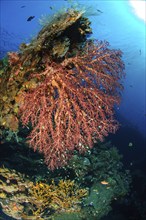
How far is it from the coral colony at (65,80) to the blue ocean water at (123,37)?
40 centimetres

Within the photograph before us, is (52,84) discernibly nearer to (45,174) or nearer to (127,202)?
(45,174)

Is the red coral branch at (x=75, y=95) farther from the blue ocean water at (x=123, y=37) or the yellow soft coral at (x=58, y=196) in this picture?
the yellow soft coral at (x=58, y=196)

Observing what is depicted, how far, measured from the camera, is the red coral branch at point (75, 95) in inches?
153

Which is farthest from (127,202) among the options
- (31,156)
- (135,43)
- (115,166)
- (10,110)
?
(135,43)

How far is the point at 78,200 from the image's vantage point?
766cm

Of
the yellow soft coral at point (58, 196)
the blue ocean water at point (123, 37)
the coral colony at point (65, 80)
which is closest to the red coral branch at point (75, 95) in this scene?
the coral colony at point (65, 80)

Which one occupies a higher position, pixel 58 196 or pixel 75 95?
pixel 75 95

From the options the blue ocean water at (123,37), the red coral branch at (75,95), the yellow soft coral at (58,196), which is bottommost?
the yellow soft coral at (58,196)

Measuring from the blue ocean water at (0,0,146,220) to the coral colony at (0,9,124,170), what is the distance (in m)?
0.40

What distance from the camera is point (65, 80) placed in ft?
12.5

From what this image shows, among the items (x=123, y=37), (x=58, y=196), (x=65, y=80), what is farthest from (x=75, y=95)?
(x=123, y=37)

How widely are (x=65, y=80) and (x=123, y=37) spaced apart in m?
64.2

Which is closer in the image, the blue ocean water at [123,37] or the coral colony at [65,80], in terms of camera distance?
the coral colony at [65,80]

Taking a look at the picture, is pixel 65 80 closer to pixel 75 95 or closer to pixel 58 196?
pixel 75 95
